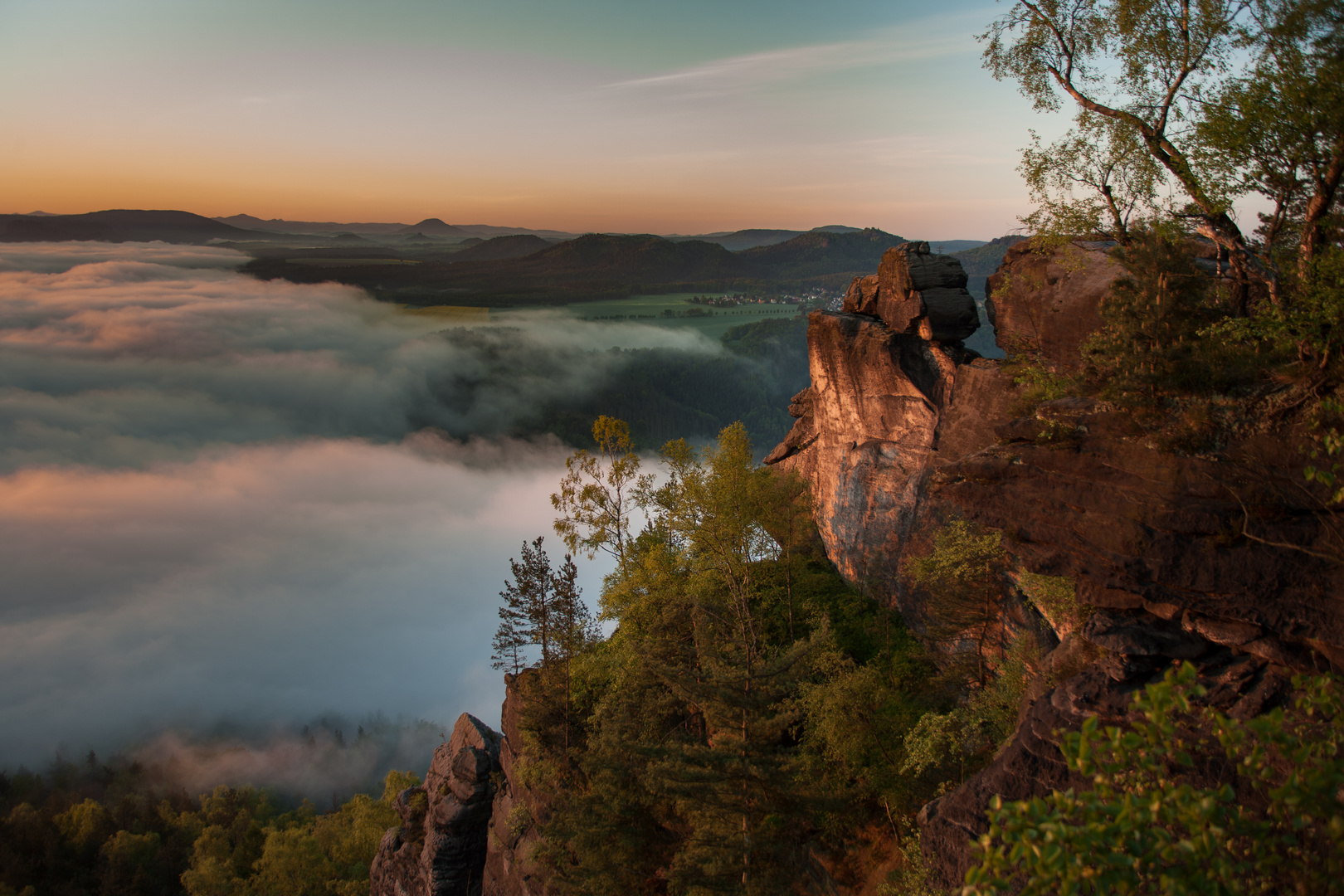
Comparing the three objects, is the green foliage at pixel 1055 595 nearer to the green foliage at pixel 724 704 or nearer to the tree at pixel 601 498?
the green foliage at pixel 724 704

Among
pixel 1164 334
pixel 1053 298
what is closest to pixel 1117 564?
pixel 1164 334

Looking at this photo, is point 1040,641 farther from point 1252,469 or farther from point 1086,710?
point 1252,469

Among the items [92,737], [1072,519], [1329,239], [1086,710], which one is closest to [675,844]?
[1086,710]

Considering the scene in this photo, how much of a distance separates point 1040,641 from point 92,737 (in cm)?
24339

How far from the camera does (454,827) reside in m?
44.7

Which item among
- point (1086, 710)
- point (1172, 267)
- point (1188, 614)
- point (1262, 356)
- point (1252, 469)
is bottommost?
point (1086, 710)

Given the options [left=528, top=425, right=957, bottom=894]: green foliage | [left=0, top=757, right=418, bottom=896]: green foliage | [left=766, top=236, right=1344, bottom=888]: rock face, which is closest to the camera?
[left=766, top=236, right=1344, bottom=888]: rock face

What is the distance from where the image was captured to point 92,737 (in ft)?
610

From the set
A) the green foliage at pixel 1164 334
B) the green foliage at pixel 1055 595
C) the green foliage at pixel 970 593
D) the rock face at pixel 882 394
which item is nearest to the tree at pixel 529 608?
the rock face at pixel 882 394

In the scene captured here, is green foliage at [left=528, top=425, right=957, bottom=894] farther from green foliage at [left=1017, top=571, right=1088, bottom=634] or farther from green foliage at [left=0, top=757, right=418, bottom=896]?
green foliage at [left=0, top=757, right=418, bottom=896]

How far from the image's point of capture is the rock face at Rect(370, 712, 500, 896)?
44688 millimetres

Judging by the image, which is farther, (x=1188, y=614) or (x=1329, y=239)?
(x=1188, y=614)

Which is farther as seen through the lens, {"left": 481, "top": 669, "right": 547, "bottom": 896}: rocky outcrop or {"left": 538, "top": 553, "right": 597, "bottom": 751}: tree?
{"left": 538, "top": 553, "right": 597, "bottom": 751}: tree

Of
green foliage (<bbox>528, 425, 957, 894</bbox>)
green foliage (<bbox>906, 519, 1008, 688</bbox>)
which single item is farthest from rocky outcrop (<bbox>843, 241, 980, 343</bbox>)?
green foliage (<bbox>906, 519, 1008, 688</bbox>)
